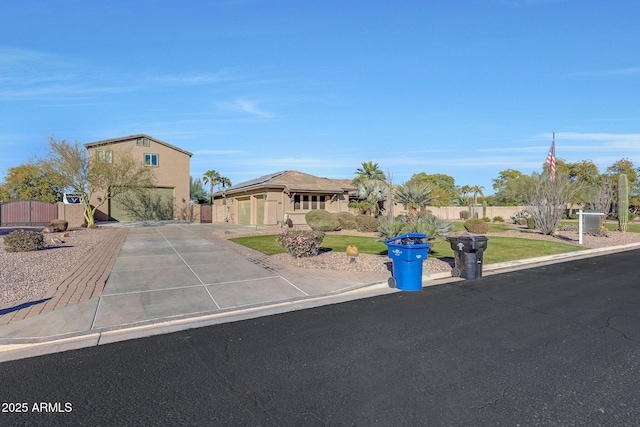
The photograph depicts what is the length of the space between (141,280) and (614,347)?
888cm

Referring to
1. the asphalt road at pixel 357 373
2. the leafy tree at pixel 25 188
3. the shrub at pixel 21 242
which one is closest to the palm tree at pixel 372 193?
the shrub at pixel 21 242

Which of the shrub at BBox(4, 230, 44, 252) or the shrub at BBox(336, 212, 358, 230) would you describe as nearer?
the shrub at BBox(4, 230, 44, 252)

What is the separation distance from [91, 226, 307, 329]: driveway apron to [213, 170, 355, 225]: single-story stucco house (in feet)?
47.9

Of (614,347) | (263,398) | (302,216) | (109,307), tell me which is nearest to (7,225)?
(302,216)

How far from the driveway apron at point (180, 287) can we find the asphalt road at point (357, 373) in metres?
1.10

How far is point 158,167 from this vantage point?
35781mm

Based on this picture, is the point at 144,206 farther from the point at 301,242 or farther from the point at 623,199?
the point at 623,199

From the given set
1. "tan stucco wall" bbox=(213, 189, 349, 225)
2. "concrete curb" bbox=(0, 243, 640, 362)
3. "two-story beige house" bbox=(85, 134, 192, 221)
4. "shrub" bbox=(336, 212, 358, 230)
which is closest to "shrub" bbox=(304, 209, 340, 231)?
"shrub" bbox=(336, 212, 358, 230)

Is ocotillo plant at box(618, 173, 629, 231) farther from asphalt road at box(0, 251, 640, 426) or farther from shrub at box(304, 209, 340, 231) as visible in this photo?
asphalt road at box(0, 251, 640, 426)

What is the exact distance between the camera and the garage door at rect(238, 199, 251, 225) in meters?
31.0

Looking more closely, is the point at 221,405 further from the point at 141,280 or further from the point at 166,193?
the point at 166,193

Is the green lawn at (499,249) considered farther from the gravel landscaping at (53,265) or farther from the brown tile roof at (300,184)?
the brown tile roof at (300,184)

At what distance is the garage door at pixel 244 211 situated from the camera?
3095cm

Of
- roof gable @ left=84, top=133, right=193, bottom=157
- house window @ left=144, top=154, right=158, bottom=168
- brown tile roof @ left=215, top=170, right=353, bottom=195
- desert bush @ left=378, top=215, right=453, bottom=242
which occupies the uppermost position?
roof gable @ left=84, top=133, right=193, bottom=157
